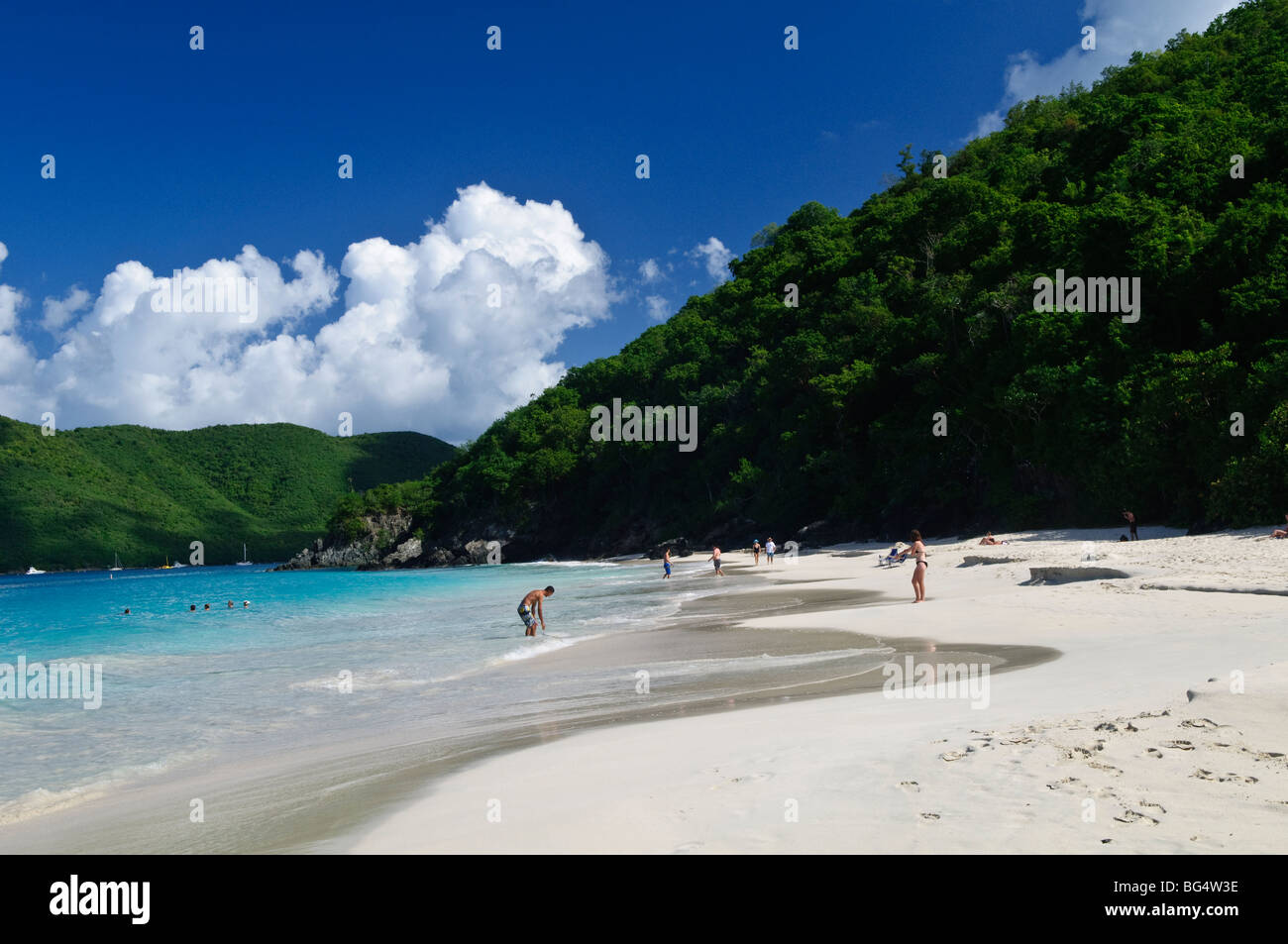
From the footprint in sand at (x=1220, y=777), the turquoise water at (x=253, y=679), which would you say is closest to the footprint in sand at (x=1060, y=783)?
the footprint in sand at (x=1220, y=777)

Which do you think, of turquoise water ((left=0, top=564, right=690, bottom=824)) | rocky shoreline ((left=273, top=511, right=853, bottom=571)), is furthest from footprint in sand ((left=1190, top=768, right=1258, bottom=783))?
rocky shoreline ((left=273, top=511, right=853, bottom=571))

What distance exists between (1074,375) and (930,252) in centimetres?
2193

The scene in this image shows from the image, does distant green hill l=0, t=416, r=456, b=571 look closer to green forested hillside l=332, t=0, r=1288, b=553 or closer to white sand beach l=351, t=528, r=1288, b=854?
green forested hillside l=332, t=0, r=1288, b=553

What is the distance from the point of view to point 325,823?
5012 mm

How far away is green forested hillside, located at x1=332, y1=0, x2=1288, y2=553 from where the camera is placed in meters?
25.4

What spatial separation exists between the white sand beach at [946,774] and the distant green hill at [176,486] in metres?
138

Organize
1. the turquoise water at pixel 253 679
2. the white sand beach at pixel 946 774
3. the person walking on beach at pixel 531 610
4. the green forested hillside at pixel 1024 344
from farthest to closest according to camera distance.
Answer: the green forested hillside at pixel 1024 344 < the person walking on beach at pixel 531 610 < the turquoise water at pixel 253 679 < the white sand beach at pixel 946 774

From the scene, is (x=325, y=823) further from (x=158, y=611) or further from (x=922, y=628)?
(x=158, y=611)

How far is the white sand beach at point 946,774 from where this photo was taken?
351 centimetres

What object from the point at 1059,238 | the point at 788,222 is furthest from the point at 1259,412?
the point at 788,222

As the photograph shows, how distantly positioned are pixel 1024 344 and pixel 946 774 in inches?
1271

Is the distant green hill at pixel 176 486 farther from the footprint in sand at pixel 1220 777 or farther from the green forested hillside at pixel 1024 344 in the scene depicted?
the footprint in sand at pixel 1220 777

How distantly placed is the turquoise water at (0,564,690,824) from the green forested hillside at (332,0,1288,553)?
16.8 metres
